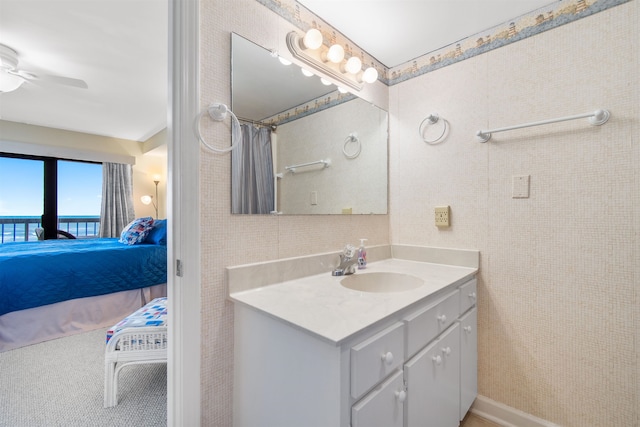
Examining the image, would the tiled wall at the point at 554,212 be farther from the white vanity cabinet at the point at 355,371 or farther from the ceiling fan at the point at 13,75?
the ceiling fan at the point at 13,75

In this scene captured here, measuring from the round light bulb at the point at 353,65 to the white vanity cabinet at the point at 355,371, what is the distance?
1232 millimetres

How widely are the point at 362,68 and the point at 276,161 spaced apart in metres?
0.91

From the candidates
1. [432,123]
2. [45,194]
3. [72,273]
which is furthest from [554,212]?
[45,194]

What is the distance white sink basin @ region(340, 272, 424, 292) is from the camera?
1.39 meters

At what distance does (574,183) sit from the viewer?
1287 mm

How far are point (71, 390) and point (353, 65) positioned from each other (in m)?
2.52

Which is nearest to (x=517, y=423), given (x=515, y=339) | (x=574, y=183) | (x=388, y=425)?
(x=515, y=339)

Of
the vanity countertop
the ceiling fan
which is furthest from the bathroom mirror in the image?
the ceiling fan

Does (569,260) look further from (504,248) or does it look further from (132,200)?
(132,200)

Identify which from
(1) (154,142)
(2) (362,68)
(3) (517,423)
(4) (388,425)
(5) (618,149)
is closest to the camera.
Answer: (4) (388,425)

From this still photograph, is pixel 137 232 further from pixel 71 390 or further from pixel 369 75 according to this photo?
pixel 369 75

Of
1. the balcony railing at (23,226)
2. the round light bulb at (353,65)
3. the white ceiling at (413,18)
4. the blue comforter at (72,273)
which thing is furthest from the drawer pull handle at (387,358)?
the balcony railing at (23,226)

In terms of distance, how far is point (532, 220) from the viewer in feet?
4.57

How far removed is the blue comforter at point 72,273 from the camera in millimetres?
2248
